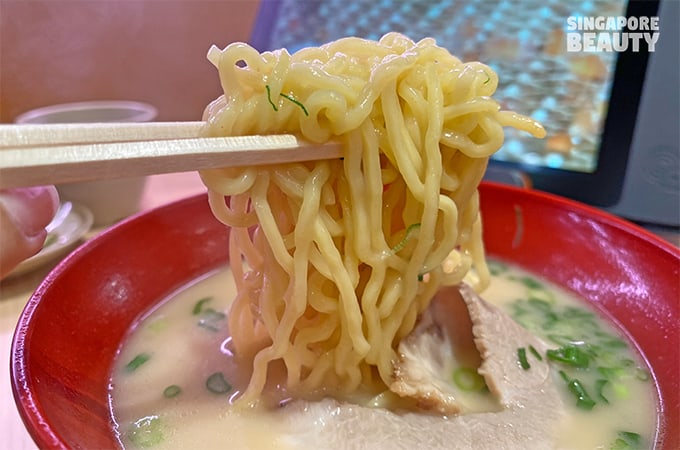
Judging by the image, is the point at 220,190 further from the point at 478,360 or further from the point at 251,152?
the point at 478,360

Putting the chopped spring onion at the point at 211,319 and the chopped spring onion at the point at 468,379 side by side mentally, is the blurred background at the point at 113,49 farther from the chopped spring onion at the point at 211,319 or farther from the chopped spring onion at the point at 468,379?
the chopped spring onion at the point at 468,379

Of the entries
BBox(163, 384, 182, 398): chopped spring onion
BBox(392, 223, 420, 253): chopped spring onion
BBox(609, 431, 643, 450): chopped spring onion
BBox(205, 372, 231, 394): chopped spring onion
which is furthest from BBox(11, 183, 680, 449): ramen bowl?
BBox(392, 223, 420, 253): chopped spring onion

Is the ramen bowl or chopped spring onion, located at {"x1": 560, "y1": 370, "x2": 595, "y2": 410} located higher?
the ramen bowl

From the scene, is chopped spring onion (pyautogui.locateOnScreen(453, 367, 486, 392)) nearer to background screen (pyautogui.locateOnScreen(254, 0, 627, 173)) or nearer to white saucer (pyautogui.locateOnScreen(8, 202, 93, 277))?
background screen (pyautogui.locateOnScreen(254, 0, 627, 173))

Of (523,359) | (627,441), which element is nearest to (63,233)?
(523,359)

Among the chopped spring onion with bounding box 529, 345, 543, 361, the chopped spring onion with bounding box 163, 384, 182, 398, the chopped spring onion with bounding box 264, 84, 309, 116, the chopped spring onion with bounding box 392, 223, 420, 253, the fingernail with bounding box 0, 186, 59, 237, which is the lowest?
the chopped spring onion with bounding box 163, 384, 182, 398

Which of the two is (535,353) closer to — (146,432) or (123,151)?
(146,432)
